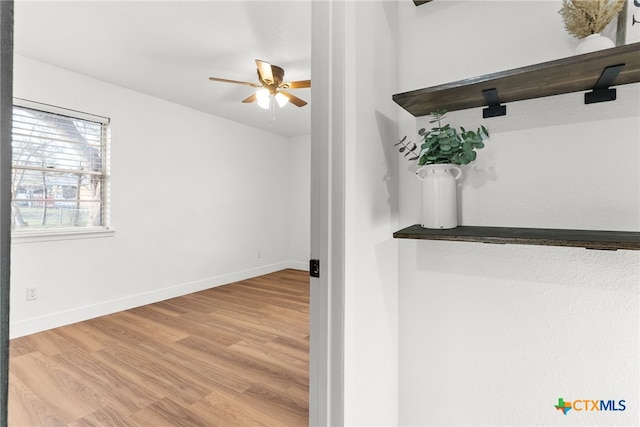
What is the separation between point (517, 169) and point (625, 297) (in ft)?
1.64

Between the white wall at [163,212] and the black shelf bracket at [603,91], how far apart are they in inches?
149

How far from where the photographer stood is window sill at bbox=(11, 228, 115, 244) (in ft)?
8.75

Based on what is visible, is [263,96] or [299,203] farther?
[299,203]

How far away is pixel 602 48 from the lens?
889 mm

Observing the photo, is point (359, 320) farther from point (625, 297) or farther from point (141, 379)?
point (141, 379)

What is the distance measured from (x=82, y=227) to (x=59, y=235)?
0.85 feet

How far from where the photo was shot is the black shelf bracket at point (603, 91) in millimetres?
913

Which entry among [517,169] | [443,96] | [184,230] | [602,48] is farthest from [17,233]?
[602,48]

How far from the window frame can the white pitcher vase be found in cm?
325

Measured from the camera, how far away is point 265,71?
2615 millimetres

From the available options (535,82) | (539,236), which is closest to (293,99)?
(535,82)

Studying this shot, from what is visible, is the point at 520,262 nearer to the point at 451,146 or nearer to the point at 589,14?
the point at 451,146

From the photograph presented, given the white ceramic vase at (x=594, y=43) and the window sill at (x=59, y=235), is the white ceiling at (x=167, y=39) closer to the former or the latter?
the window sill at (x=59, y=235)

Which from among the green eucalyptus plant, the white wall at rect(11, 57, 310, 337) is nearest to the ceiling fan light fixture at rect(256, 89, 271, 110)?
the white wall at rect(11, 57, 310, 337)
